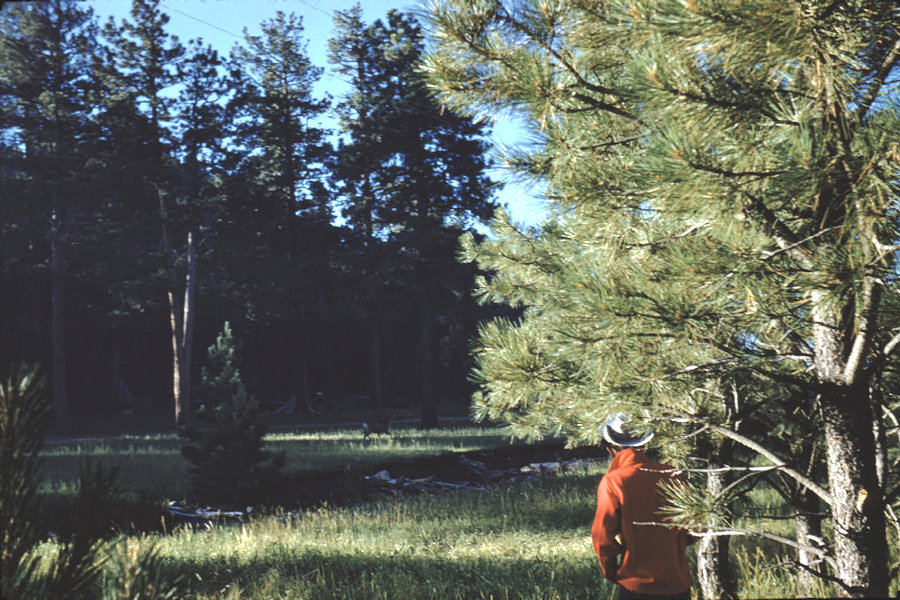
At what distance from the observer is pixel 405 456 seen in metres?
19.0

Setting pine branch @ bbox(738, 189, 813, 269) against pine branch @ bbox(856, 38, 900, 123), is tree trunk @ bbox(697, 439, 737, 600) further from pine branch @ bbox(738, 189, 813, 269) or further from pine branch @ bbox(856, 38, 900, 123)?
pine branch @ bbox(856, 38, 900, 123)

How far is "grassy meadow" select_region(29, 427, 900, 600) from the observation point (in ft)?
19.4

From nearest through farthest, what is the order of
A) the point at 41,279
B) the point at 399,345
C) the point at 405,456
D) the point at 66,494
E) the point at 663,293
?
the point at 663,293, the point at 66,494, the point at 405,456, the point at 41,279, the point at 399,345

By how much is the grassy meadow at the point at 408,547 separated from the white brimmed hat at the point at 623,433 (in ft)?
3.37

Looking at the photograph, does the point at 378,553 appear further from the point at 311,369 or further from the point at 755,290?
the point at 311,369

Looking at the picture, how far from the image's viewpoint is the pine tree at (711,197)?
2715 mm

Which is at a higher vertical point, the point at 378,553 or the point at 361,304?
the point at 361,304

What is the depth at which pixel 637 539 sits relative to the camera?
13.4ft

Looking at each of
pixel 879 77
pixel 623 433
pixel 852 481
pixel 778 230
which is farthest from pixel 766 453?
pixel 879 77

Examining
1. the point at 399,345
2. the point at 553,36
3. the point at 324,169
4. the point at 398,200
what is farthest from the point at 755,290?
the point at 399,345

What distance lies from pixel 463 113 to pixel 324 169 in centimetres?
3190

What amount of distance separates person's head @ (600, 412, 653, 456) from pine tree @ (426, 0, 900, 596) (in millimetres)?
244

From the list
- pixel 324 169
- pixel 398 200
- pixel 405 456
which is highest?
pixel 324 169

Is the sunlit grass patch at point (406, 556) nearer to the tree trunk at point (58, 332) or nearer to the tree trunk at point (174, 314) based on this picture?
the tree trunk at point (174, 314)
